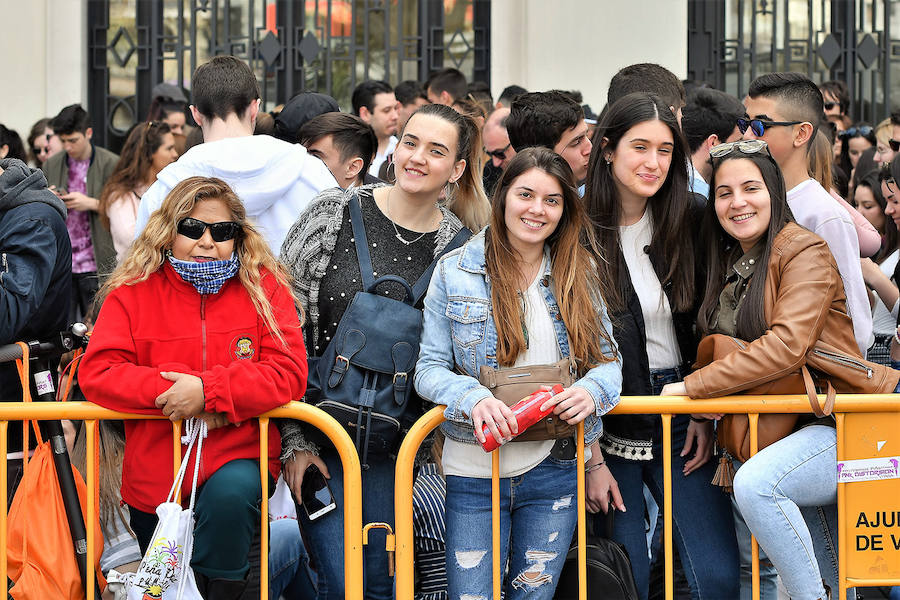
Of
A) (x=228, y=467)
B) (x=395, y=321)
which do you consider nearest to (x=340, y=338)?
(x=395, y=321)

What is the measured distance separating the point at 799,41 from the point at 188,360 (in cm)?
785

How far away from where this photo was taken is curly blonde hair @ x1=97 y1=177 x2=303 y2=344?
12.6 ft

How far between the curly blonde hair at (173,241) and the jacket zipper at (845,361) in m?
1.80

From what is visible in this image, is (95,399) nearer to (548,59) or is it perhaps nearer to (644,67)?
(644,67)

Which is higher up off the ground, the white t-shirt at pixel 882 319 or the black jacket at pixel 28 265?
the black jacket at pixel 28 265

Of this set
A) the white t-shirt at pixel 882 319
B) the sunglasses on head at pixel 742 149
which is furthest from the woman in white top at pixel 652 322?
the white t-shirt at pixel 882 319

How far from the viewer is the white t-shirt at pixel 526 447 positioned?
12.2ft

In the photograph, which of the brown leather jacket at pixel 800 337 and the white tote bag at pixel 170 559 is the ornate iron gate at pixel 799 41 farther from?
the white tote bag at pixel 170 559

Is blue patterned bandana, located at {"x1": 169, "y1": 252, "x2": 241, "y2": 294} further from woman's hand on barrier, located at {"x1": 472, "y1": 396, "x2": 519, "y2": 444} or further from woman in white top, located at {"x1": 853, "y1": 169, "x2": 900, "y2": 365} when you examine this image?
woman in white top, located at {"x1": 853, "y1": 169, "x2": 900, "y2": 365}

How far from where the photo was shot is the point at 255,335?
386 cm

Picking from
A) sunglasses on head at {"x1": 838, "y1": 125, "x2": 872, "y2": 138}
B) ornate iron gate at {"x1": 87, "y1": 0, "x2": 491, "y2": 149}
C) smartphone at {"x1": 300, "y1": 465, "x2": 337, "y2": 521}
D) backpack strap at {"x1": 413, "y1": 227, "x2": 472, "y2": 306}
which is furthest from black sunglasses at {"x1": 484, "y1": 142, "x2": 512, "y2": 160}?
ornate iron gate at {"x1": 87, "y1": 0, "x2": 491, "y2": 149}

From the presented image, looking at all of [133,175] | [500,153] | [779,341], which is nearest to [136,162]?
[133,175]

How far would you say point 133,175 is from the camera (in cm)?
740

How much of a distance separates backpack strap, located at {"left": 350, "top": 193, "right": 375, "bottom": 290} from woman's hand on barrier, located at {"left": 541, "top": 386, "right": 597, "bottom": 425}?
82 cm
